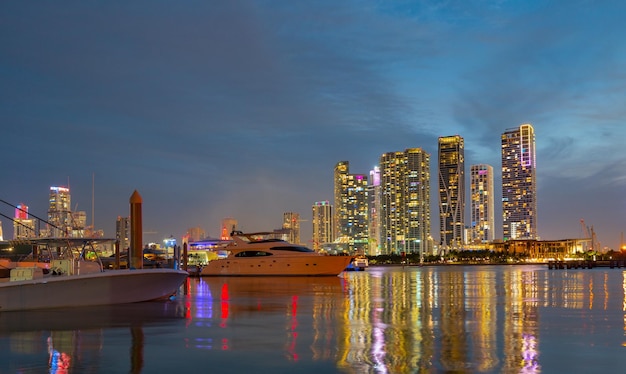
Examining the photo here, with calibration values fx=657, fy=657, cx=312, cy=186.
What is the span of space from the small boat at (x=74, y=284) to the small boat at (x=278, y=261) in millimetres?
35520

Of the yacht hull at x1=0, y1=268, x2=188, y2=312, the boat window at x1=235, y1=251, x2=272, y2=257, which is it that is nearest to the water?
the yacht hull at x1=0, y1=268, x2=188, y2=312

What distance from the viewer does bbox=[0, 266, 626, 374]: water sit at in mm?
11844

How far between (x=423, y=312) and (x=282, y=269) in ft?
139

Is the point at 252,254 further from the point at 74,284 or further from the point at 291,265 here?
the point at 74,284

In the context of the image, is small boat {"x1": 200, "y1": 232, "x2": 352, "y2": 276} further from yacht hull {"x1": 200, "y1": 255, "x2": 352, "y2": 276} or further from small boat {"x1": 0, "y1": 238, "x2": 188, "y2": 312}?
small boat {"x1": 0, "y1": 238, "x2": 188, "y2": 312}

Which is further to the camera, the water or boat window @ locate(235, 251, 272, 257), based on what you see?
boat window @ locate(235, 251, 272, 257)

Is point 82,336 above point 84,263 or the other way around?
the other way around

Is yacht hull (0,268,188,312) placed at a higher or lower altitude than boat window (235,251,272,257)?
lower

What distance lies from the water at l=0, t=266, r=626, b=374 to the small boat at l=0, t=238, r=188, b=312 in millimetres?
796

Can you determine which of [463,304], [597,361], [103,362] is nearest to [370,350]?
[597,361]

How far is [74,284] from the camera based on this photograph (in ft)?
77.2

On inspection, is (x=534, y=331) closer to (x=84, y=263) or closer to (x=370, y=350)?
Answer: (x=370, y=350)

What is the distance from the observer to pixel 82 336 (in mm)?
16156

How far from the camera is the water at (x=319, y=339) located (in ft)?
38.9
